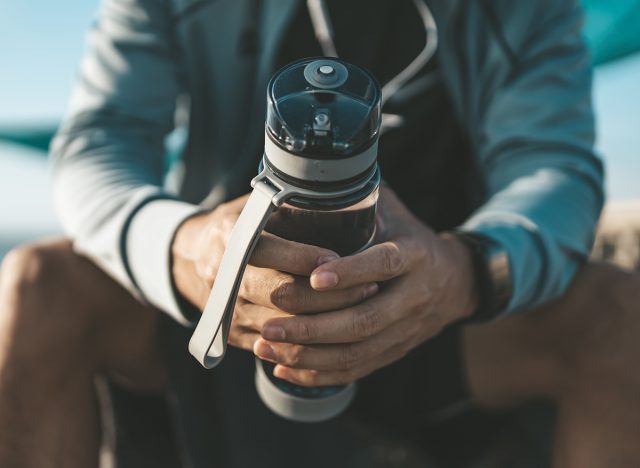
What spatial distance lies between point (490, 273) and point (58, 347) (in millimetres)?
552

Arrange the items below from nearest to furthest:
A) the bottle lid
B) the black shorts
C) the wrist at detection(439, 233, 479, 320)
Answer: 1. the bottle lid
2. the wrist at detection(439, 233, 479, 320)
3. the black shorts

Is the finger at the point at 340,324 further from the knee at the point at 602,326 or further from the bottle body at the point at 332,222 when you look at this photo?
the knee at the point at 602,326

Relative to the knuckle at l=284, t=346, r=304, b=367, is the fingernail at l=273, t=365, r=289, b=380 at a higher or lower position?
lower

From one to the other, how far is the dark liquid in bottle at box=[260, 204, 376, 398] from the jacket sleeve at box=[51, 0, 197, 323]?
0.68 feet

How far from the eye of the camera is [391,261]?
58 centimetres

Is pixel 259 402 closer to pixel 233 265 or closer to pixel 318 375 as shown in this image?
pixel 318 375

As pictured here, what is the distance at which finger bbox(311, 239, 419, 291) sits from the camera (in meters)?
0.53

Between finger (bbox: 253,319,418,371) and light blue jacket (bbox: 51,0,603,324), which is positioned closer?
finger (bbox: 253,319,418,371)

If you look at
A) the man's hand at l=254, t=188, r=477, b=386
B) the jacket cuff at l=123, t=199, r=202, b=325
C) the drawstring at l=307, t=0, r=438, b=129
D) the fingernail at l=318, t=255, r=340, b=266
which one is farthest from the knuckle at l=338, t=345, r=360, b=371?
the drawstring at l=307, t=0, r=438, b=129

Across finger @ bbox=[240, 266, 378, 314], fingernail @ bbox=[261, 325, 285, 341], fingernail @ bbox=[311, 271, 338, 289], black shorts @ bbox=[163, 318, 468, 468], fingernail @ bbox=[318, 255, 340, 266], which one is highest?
fingernail @ bbox=[318, 255, 340, 266]

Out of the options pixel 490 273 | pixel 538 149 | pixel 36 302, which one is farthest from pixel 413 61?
pixel 36 302

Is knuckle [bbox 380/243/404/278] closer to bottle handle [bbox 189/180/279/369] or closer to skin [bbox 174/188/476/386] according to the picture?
skin [bbox 174/188/476/386]

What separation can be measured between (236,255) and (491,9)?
69 cm

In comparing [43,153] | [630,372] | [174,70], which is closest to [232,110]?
[174,70]
